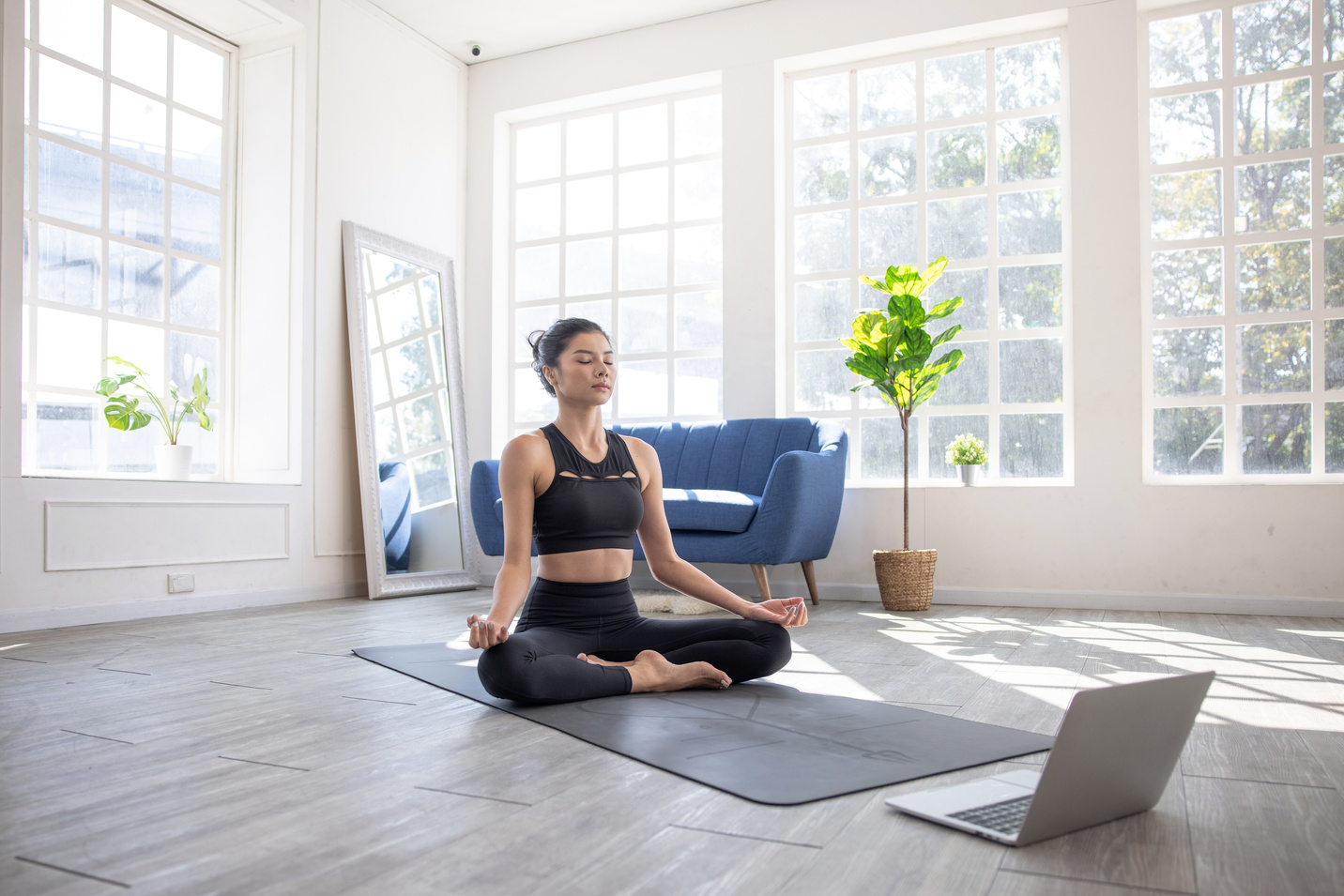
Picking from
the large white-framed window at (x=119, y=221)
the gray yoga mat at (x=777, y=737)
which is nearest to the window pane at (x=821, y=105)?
the large white-framed window at (x=119, y=221)

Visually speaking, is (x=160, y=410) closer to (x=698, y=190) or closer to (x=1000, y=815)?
(x=698, y=190)

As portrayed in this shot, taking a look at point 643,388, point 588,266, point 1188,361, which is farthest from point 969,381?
point 588,266

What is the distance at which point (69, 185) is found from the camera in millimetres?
3975

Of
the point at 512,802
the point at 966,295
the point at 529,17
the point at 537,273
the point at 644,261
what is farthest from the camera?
the point at 537,273

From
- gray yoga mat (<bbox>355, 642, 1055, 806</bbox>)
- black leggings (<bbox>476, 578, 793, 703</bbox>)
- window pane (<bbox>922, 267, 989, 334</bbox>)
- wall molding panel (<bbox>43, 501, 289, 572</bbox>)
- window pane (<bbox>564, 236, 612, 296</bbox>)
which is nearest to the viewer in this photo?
gray yoga mat (<bbox>355, 642, 1055, 806</bbox>)

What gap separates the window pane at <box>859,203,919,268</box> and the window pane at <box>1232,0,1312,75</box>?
161 centimetres

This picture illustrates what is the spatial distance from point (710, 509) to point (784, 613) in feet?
6.84

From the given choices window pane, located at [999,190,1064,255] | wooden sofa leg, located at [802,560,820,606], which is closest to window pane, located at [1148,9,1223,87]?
window pane, located at [999,190,1064,255]

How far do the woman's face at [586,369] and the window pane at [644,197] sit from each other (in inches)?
137

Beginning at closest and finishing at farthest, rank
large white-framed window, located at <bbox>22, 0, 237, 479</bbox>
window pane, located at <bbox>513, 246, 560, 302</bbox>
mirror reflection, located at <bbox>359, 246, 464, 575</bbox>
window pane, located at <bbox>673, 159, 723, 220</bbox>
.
A: large white-framed window, located at <bbox>22, 0, 237, 479</bbox>
mirror reflection, located at <bbox>359, 246, 464, 575</bbox>
window pane, located at <bbox>673, 159, 723, 220</bbox>
window pane, located at <bbox>513, 246, 560, 302</bbox>

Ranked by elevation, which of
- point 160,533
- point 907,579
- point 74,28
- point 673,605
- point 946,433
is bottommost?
point 673,605

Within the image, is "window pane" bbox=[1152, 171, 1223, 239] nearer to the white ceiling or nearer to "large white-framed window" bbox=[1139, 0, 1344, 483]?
"large white-framed window" bbox=[1139, 0, 1344, 483]

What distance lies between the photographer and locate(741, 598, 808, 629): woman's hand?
201cm

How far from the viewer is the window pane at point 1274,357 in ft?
13.7
